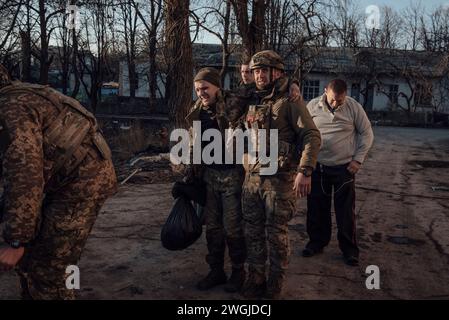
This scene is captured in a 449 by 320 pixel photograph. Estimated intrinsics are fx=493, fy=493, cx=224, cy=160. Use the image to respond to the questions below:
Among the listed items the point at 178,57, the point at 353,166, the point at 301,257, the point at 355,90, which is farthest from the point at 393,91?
the point at 301,257

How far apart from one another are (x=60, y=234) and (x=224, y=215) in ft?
4.88

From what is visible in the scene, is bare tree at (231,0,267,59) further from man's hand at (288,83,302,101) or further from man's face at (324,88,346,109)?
man's hand at (288,83,302,101)

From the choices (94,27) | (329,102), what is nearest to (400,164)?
(329,102)

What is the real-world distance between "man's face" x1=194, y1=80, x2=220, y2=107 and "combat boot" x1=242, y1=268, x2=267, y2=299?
137cm

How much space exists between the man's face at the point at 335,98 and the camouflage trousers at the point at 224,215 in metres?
1.43

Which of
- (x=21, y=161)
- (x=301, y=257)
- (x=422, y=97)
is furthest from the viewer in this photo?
(x=422, y=97)

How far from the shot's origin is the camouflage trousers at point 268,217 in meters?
3.70

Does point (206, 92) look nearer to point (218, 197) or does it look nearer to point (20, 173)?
point (218, 197)

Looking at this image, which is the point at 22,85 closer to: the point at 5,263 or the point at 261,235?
the point at 5,263

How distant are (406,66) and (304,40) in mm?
25716

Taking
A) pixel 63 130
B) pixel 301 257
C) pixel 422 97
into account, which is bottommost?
pixel 301 257

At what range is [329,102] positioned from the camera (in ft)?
16.1

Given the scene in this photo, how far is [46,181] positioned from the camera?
2.71 meters

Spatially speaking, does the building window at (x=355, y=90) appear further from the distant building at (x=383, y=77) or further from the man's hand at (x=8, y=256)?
the man's hand at (x=8, y=256)
